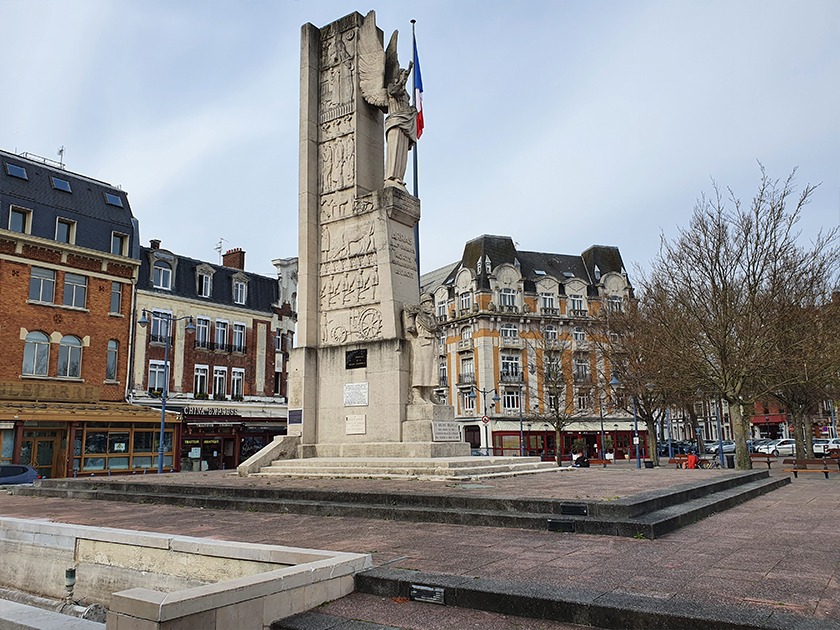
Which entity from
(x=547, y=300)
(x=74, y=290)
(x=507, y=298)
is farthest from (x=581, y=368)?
(x=74, y=290)

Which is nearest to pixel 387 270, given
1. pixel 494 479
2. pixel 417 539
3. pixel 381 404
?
pixel 381 404

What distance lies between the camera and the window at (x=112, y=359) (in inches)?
1351

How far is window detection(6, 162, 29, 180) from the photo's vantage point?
3203 cm

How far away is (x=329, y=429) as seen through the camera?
1683 cm

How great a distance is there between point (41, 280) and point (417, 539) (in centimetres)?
3059

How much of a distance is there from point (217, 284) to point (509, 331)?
28.1 m

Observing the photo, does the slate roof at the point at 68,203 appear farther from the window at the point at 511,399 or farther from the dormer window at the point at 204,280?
the window at the point at 511,399

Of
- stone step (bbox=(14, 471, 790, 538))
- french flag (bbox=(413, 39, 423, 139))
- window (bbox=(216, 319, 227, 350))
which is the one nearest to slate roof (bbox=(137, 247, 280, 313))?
window (bbox=(216, 319, 227, 350))

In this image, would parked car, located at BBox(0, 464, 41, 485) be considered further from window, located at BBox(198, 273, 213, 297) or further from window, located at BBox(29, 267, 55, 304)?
window, located at BBox(198, 273, 213, 297)

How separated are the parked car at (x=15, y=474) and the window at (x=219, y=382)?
51.3 ft

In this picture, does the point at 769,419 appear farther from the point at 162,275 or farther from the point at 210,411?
the point at 162,275

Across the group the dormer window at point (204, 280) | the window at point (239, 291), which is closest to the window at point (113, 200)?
the dormer window at point (204, 280)

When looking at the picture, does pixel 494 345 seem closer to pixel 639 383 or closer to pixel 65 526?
pixel 639 383

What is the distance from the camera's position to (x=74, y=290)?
33.2 m
